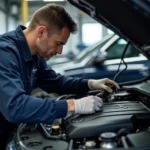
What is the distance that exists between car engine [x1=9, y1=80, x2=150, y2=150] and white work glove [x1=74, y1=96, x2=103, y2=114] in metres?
0.03

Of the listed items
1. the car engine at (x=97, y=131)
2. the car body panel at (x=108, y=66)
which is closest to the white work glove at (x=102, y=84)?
the car engine at (x=97, y=131)

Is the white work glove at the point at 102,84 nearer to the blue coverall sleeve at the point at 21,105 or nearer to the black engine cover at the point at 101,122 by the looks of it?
the black engine cover at the point at 101,122

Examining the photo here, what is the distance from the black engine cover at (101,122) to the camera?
154 centimetres

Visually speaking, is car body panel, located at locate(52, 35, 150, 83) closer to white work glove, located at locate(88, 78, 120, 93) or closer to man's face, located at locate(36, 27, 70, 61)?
white work glove, located at locate(88, 78, 120, 93)

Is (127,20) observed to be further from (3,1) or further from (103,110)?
(3,1)

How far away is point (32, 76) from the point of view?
2.07 metres

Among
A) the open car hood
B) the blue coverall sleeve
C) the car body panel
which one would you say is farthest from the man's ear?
the car body panel

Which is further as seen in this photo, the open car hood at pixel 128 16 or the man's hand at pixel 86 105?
the man's hand at pixel 86 105

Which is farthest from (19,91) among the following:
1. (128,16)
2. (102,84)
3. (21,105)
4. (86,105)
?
(102,84)

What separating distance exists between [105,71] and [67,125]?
7.97 feet

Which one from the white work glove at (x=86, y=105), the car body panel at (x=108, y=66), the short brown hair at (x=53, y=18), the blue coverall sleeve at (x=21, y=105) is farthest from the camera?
the car body panel at (x=108, y=66)

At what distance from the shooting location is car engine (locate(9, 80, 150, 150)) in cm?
139

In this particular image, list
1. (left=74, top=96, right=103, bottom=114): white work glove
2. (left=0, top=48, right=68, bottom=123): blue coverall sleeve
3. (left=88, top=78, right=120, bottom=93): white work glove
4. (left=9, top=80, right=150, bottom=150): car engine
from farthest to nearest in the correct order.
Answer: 1. (left=88, top=78, right=120, bottom=93): white work glove
2. (left=74, top=96, right=103, bottom=114): white work glove
3. (left=0, top=48, right=68, bottom=123): blue coverall sleeve
4. (left=9, top=80, right=150, bottom=150): car engine

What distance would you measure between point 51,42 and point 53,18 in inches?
5.6
